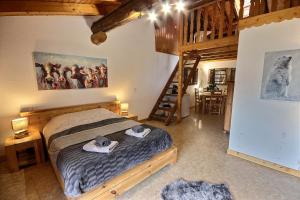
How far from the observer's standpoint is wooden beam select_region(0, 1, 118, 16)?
210cm

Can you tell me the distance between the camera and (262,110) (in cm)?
245

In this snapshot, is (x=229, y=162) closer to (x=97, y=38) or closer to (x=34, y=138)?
(x=34, y=138)

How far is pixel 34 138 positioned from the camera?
2475 millimetres

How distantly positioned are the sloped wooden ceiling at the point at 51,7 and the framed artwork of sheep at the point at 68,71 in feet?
2.44

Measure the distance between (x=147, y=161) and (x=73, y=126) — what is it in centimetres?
134

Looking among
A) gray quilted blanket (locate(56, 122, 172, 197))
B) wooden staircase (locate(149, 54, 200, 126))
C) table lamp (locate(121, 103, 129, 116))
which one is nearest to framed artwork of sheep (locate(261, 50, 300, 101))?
gray quilted blanket (locate(56, 122, 172, 197))

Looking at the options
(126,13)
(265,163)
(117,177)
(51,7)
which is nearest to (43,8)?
(51,7)

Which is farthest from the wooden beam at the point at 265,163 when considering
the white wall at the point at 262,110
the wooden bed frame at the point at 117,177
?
the wooden bed frame at the point at 117,177

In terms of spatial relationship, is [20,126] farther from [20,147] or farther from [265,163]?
[265,163]

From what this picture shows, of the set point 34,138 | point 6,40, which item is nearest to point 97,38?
point 6,40

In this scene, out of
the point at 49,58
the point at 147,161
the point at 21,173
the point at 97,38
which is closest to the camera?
→ the point at 147,161

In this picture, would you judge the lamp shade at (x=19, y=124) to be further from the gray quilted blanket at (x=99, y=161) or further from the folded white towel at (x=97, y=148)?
the folded white towel at (x=97, y=148)

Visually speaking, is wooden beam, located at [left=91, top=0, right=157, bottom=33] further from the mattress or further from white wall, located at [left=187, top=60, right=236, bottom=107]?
white wall, located at [left=187, top=60, right=236, bottom=107]

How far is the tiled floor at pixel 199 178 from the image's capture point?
188 cm
